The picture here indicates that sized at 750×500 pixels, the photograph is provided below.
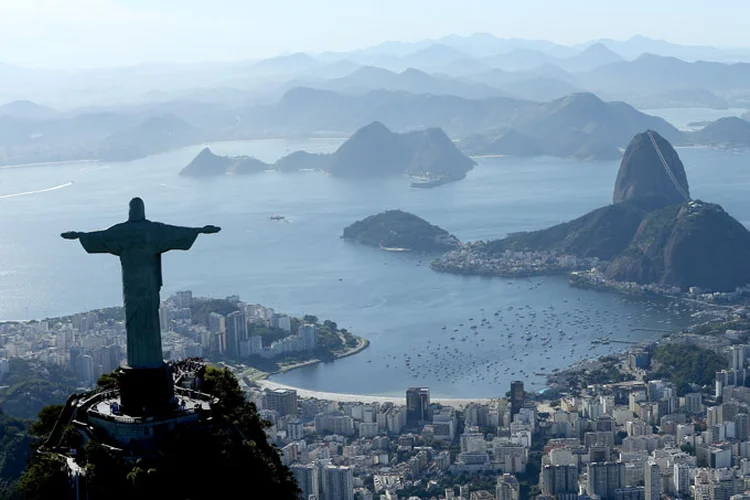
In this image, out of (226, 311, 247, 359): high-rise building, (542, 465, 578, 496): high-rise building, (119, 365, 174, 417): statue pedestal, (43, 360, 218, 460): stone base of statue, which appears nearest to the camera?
(43, 360, 218, 460): stone base of statue

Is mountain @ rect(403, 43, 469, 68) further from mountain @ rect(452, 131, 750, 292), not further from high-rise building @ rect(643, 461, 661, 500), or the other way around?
high-rise building @ rect(643, 461, 661, 500)

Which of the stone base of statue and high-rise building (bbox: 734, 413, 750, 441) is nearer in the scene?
the stone base of statue

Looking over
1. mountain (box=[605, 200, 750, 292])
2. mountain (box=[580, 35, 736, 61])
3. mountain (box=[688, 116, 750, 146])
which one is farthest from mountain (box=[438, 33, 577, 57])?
mountain (box=[605, 200, 750, 292])

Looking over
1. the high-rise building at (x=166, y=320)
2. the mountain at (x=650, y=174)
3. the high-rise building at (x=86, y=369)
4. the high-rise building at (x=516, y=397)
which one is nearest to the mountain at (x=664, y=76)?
the mountain at (x=650, y=174)

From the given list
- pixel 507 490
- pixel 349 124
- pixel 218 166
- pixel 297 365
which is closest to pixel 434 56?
A: pixel 349 124

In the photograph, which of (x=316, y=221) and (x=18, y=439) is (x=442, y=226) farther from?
(x=18, y=439)
